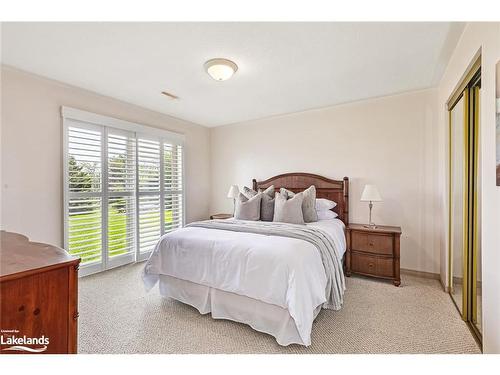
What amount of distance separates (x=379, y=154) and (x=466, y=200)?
1.44m

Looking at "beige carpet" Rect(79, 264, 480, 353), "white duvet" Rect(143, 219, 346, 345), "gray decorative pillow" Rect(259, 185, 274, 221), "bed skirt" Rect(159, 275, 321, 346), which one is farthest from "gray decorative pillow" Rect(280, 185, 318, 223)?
"bed skirt" Rect(159, 275, 321, 346)

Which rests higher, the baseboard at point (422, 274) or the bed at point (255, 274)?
→ the bed at point (255, 274)

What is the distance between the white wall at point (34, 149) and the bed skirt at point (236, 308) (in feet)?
5.18

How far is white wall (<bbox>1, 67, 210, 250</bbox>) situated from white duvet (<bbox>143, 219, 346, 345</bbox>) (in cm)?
142

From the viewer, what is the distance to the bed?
6.09ft

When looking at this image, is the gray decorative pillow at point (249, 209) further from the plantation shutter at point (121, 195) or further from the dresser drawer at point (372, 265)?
the plantation shutter at point (121, 195)

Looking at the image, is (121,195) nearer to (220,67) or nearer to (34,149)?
(34,149)

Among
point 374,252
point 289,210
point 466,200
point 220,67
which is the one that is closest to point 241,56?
point 220,67

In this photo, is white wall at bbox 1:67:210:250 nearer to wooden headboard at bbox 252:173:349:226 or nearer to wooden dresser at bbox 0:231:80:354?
wooden dresser at bbox 0:231:80:354

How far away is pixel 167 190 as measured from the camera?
14.1 ft

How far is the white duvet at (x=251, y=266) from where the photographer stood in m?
1.84

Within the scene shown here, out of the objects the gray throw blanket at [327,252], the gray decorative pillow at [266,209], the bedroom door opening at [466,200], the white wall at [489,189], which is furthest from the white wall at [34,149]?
the bedroom door opening at [466,200]

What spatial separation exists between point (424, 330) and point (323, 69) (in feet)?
8.35

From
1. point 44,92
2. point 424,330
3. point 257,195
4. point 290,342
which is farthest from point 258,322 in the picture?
point 44,92
